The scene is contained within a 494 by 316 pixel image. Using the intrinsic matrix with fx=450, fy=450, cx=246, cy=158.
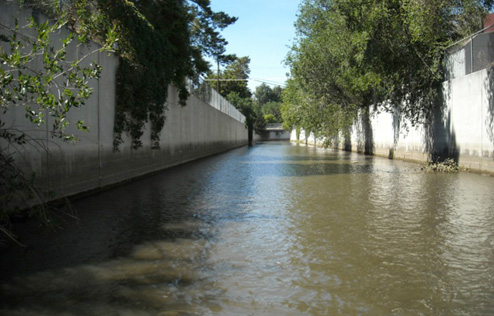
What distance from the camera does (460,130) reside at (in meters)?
16.0

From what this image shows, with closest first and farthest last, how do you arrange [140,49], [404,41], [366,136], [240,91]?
[140,49] < [404,41] < [366,136] < [240,91]

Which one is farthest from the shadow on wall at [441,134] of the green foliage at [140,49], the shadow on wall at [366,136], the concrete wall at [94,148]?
the concrete wall at [94,148]

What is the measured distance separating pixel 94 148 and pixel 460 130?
1251 centimetres

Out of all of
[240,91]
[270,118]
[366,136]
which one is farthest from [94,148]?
[270,118]

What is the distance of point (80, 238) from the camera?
235 inches

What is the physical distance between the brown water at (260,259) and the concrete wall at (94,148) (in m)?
0.80

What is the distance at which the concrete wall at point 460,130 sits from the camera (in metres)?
14.0

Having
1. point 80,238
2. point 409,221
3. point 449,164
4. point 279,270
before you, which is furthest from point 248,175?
point 279,270

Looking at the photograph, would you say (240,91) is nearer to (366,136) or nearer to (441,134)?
(366,136)

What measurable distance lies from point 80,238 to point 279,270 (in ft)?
9.50

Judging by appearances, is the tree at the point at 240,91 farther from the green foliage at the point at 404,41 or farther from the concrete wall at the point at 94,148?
the concrete wall at the point at 94,148

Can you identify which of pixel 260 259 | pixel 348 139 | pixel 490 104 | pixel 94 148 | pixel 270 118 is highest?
pixel 270 118

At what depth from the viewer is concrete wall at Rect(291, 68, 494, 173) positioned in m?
14.0

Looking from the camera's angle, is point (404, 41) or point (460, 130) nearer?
point (460, 130)
